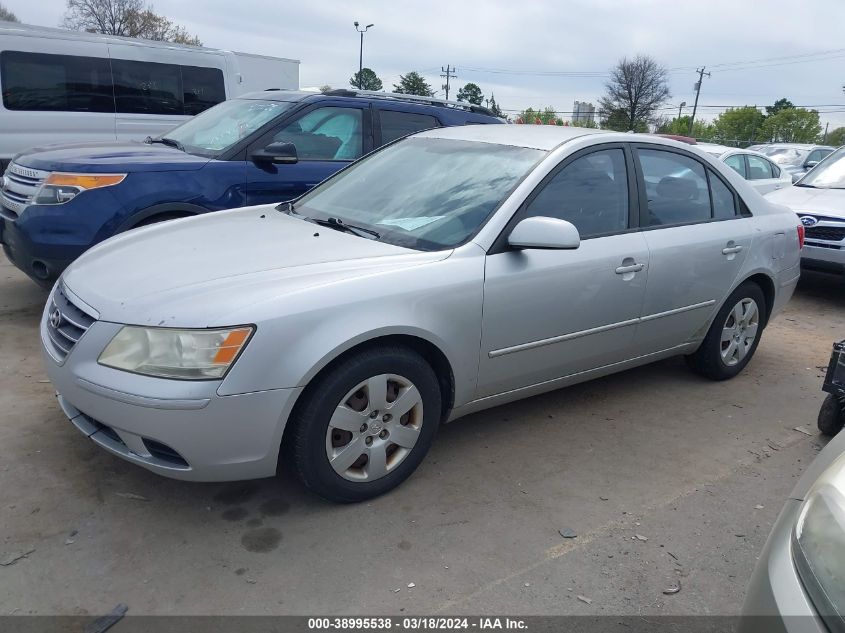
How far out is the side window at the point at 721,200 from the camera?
4.31m

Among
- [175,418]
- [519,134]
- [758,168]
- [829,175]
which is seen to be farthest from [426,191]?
[758,168]

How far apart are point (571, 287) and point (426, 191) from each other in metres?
0.89

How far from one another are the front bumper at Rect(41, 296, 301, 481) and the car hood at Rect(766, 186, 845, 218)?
6602mm

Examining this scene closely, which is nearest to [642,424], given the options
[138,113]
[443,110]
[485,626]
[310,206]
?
[485,626]

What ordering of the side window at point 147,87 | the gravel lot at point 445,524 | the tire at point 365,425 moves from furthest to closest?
the side window at point 147,87 → the tire at point 365,425 → the gravel lot at point 445,524

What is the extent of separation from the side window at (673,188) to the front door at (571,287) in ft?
0.62

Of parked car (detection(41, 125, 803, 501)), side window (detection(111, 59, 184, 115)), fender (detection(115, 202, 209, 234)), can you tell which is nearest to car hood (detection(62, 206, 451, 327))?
parked car (detection(41, 125, 803, 501))

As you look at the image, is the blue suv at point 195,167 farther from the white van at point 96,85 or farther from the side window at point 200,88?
the side window at point 200,88

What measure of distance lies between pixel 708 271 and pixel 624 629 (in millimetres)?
2474

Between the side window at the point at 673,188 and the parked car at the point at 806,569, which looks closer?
the parked car at the point at 806,569

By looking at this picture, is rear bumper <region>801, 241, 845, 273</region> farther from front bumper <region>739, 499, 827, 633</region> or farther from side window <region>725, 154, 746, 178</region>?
front bumper <region>739, 499, 827, 633</region>

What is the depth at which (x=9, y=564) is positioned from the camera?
2461mm

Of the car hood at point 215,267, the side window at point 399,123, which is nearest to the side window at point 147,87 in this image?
the side window at point 399,123

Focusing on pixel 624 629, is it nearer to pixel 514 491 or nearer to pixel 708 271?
pixel 514 491
